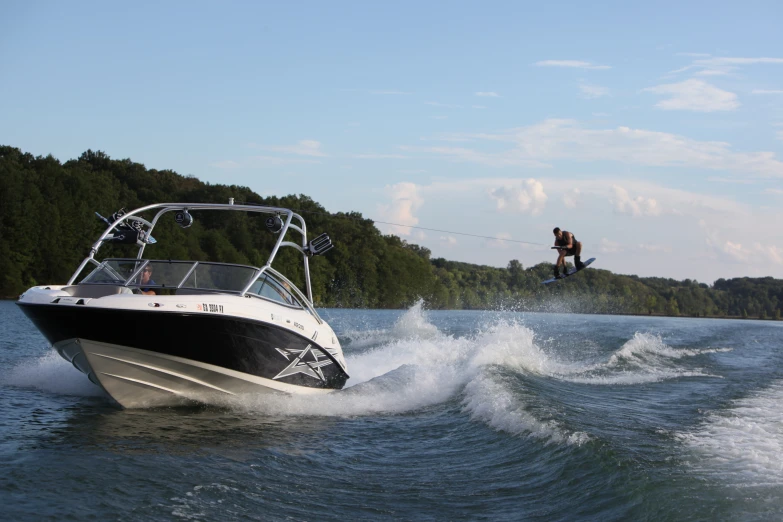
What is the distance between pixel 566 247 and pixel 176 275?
8.48 metres

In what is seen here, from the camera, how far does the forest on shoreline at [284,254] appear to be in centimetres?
5775

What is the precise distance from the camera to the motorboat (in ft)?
32.6

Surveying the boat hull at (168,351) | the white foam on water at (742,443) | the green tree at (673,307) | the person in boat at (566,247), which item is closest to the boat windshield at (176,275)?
Result: the boat hull at (168,351)

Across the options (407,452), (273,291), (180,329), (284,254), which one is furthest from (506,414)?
(284,254)

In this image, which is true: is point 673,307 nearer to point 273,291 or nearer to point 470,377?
point 470,377

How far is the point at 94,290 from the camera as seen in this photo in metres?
10.9

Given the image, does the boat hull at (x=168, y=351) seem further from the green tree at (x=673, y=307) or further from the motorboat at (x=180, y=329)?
the green tree at (x=673, y=307)

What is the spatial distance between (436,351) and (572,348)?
744 centimetres

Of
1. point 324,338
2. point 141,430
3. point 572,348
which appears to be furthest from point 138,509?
point 572,348

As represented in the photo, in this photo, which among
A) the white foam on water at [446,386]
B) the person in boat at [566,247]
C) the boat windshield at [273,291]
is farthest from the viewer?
the person in boat at [566,247]

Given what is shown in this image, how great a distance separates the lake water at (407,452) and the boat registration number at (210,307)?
1.54m

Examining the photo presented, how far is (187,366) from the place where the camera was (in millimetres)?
10453

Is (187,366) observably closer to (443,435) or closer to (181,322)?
(181,322)

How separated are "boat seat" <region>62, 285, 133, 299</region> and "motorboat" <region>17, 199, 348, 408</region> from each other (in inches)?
0.6
